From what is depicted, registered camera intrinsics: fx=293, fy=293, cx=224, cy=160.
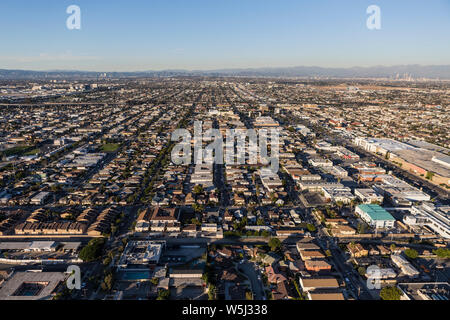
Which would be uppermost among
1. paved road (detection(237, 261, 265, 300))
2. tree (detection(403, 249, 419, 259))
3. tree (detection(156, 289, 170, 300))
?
tree (detection(403, 249, 419, 259))

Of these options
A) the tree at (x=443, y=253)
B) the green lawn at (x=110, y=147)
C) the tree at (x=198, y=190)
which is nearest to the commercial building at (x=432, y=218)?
the tree at (x=443, y=253)

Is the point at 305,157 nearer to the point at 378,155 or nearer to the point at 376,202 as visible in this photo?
the point at 378,155

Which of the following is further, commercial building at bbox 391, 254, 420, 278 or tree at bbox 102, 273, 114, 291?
commercial building at bbox 391, 254, 420, 278

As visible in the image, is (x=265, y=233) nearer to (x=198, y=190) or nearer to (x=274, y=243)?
(x=274, y=243)

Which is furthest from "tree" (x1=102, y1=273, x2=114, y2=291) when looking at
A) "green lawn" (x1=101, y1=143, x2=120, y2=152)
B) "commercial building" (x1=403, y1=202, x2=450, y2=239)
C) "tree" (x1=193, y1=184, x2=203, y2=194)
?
"green lawn" (x1=101, y1=143, x2=120, y2=152)

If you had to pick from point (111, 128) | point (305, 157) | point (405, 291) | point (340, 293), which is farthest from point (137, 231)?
point (111, 128)

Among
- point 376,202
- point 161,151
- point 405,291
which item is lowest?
point 405,291

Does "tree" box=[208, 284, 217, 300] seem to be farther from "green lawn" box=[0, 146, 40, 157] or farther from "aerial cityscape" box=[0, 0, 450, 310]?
"green lawn" box=[0, 146, 40, 157]

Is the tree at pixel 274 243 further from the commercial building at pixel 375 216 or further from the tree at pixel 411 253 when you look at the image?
the commercial building at pixel 375 216
